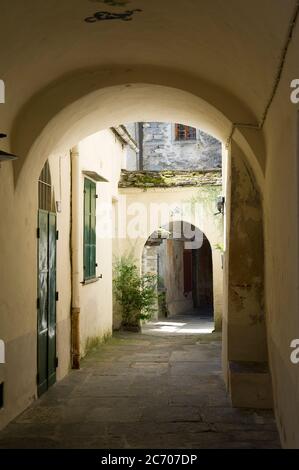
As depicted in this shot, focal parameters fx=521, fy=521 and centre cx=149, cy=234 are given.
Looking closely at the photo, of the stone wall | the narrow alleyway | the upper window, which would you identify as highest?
the upper window

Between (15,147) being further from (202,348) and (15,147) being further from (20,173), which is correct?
(202,348)

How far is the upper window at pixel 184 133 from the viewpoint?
20859 millimetres

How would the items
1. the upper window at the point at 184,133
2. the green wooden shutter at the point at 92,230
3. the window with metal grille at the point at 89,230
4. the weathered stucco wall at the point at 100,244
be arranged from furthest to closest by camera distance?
the upper window at the point at 184,133, the green wooden shutter at the point at 92,230, the window with metal grille at the point at 89,230, the weathered stucco wall at the point at 100,244

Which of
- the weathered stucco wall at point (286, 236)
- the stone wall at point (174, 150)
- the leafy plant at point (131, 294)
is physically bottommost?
the leafy plant at point (131, 294)

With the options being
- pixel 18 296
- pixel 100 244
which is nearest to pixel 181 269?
pixel 100 244

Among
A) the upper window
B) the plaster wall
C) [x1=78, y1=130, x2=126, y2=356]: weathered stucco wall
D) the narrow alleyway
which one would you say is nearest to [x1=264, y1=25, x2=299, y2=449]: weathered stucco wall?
the narrow alleyway

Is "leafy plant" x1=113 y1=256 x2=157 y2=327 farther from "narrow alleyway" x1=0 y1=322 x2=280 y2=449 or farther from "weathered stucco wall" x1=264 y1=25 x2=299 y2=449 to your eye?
"weathered stucco wall" x1=264 y1=25 x2=299 y2=449

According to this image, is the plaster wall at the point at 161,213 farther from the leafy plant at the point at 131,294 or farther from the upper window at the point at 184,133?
the upper window at the point at 184,133

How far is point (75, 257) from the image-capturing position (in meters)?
A: 8.27

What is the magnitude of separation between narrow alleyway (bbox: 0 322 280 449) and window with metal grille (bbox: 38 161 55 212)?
243cm

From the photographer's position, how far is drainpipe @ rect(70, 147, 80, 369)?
807 cm

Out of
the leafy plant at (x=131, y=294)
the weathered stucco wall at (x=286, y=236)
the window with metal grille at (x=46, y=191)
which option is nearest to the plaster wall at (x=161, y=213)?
the leafy plant at (x=131, y=294)

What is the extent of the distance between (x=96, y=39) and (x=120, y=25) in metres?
0.35

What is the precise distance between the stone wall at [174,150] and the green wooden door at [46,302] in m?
13.9
